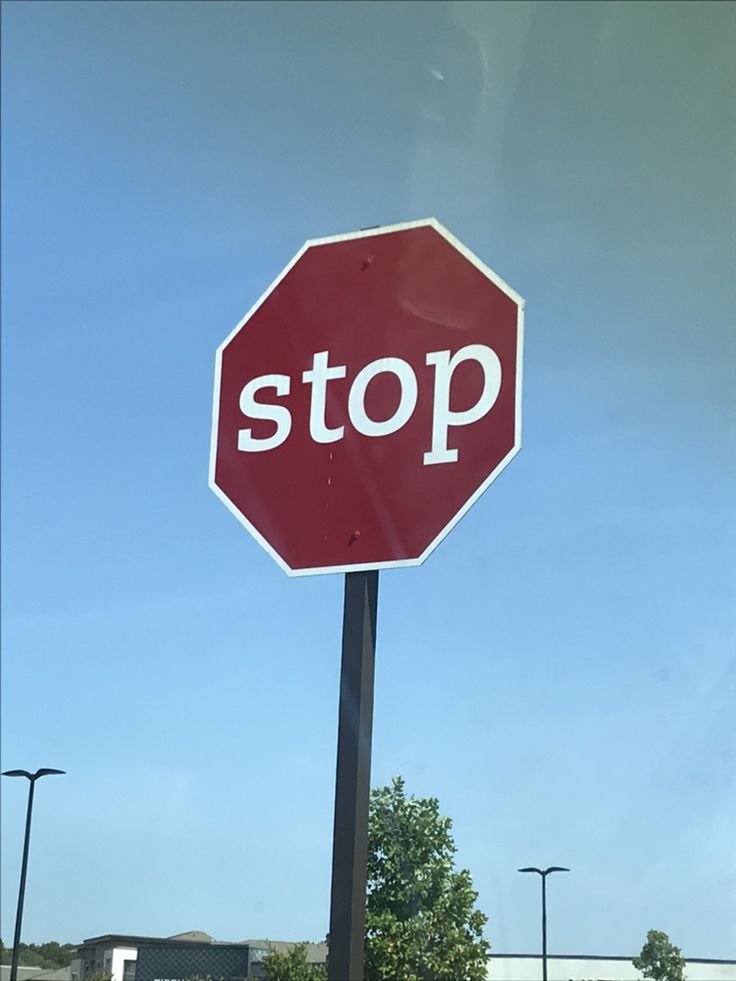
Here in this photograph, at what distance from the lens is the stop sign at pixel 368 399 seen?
2762 mm

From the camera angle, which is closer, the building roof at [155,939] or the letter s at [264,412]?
the letter s at [264,412]

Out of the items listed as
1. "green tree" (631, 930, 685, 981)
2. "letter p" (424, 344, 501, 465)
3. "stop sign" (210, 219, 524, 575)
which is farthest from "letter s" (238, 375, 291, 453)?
"green tree" (631, 930, 685, 981)

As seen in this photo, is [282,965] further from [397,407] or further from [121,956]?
[397,407]

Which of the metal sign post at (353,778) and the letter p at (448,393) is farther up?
the letter p at (448,393)

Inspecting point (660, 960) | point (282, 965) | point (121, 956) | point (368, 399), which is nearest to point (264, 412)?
point (368, 399)

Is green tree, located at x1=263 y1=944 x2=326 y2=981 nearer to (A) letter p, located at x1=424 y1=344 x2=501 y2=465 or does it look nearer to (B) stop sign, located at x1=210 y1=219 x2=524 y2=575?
(B) stop sign, located at x1=210 y1=219 x2=524 y2=575

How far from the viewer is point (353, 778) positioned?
2.76 meters

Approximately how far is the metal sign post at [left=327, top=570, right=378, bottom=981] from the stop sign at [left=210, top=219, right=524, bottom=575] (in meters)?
0.13

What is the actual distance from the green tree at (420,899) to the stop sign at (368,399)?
3906 mm

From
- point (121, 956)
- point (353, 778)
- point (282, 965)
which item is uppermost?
point (353, 778)

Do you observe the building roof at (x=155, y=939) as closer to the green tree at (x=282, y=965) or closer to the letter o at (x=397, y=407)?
the green tree at (x=282, y=965)

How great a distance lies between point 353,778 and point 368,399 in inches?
36.7

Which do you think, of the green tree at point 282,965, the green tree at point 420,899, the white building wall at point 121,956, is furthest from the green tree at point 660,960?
the white building wall at point 121,956

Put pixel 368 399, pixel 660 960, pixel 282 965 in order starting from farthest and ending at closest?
1. pixel 282 965
2. pixel 660 960
3. pixel 368 399
